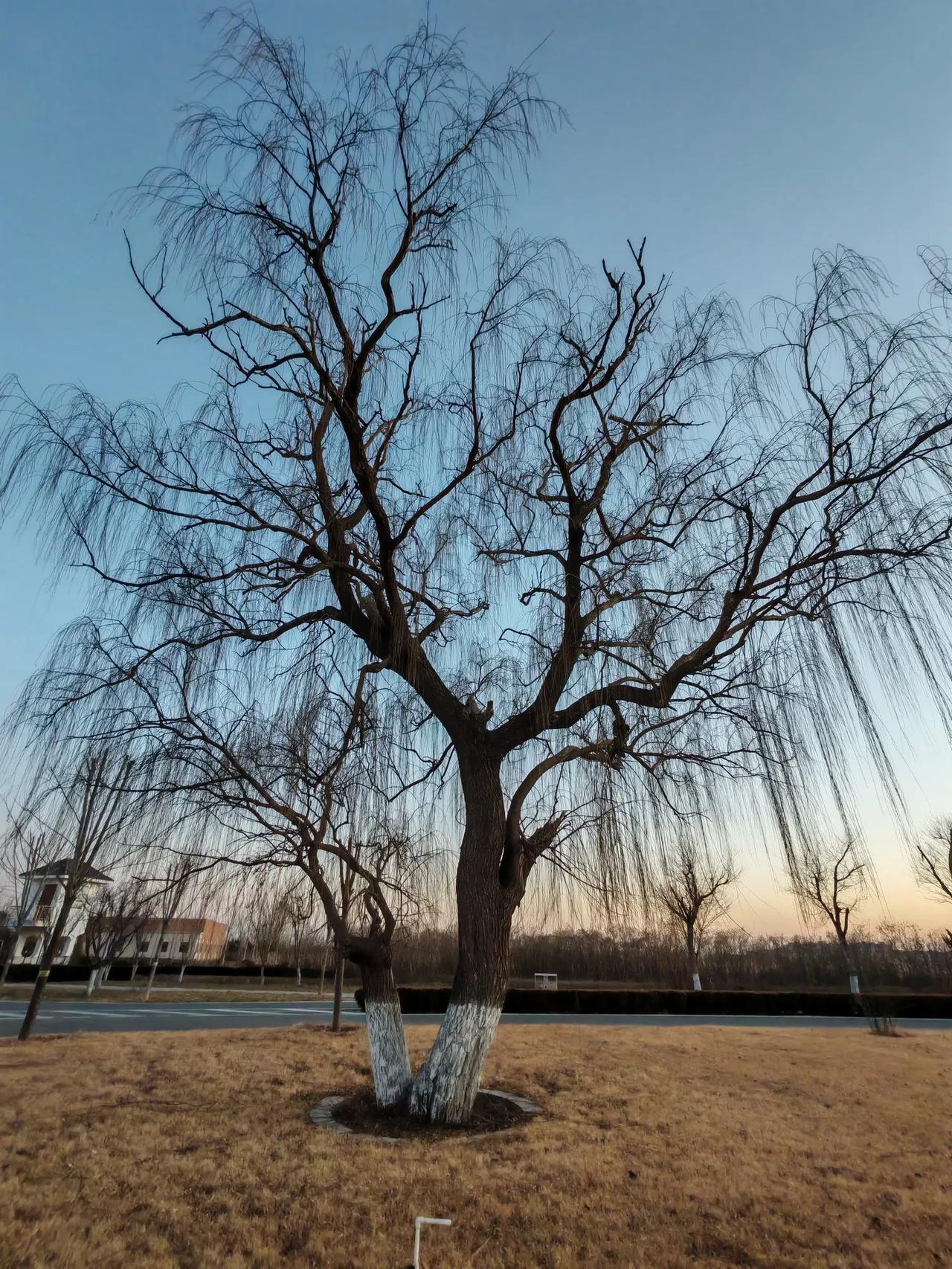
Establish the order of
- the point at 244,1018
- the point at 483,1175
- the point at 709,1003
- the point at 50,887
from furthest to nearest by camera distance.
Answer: the point at 709,1003
the point at 50,887
the point at 244,1018
the point at 483,1175

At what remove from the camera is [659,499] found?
5.18 meters

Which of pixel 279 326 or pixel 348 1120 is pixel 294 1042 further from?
pixel 279 326

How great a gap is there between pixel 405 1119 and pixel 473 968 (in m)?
1.31

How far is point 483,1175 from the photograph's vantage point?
443cm

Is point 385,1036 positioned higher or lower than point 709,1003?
lower

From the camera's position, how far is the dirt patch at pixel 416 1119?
5.34 meters

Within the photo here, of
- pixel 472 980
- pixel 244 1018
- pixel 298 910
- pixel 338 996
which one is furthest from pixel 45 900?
pixel 472 980

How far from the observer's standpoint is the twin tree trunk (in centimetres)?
554

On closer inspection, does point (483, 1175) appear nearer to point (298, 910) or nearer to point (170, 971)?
point (298, 910)

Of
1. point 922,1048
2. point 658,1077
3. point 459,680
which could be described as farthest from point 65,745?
point 922,1048

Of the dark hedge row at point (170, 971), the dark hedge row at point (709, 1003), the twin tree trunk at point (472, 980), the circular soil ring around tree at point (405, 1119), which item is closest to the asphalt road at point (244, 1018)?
the dark hedge row at point (709, 1003)

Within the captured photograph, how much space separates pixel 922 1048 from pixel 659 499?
11.7 meters

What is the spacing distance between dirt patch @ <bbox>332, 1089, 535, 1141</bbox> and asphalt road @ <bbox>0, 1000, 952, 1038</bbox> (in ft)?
29.3

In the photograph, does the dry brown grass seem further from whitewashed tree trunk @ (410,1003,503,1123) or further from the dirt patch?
whitewashed tree trunk @ (410,1003,503,1123)
